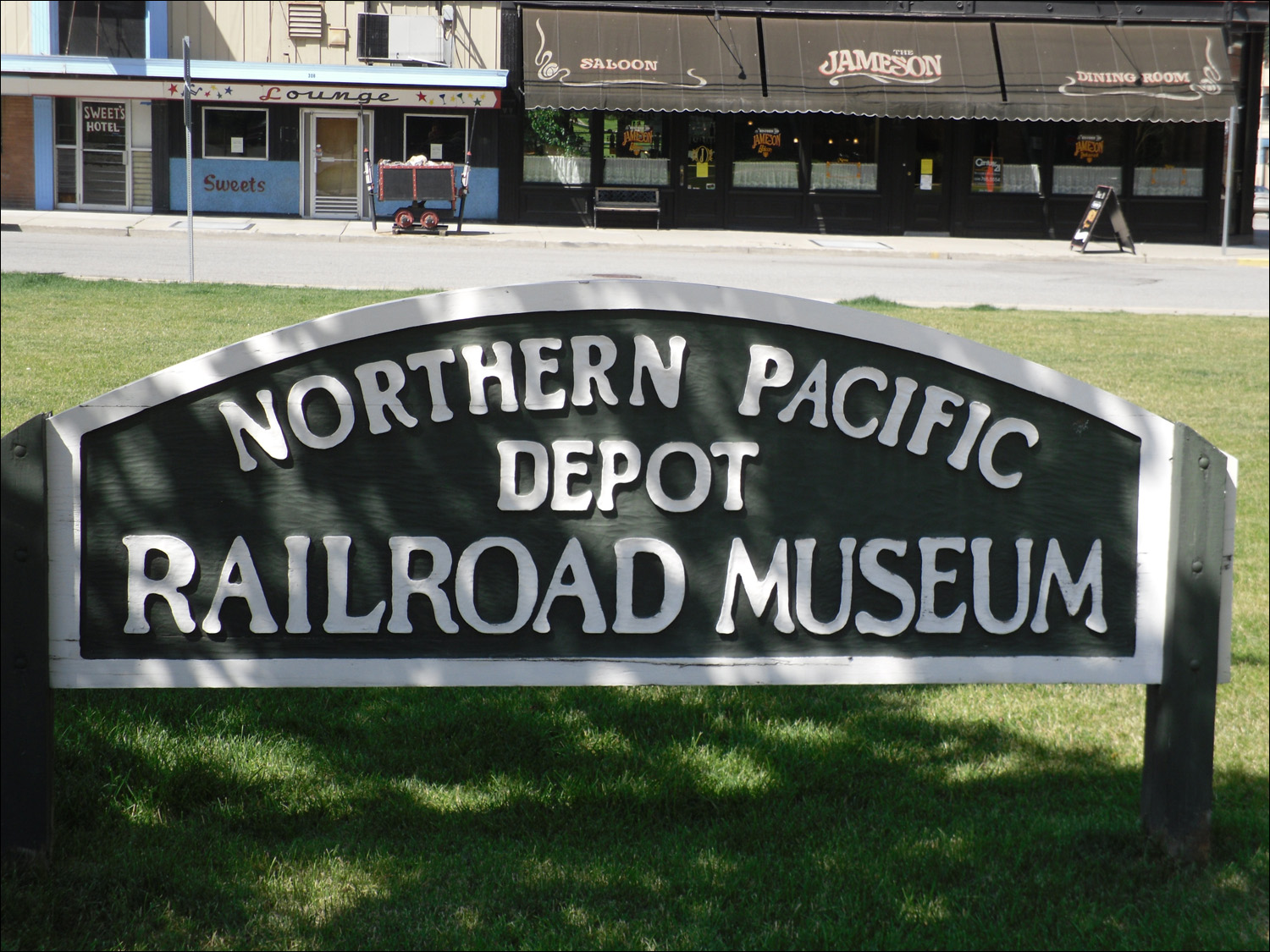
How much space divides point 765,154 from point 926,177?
3.50 m

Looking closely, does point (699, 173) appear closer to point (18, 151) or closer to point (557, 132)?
point (18, 151)

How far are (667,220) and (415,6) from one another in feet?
43.8

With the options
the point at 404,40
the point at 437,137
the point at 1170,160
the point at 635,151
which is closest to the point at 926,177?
the point at 1170,160

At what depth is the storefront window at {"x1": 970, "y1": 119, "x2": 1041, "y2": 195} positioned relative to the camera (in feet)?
87.1

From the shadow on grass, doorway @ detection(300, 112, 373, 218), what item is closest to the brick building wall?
doorway @ detection(300, 112, 373, 218)

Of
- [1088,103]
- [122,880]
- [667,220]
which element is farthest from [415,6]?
[1088,103]

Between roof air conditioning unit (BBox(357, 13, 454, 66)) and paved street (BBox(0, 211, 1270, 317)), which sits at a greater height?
roof air conditioning unit (BBox(357, 13, 454, 66))

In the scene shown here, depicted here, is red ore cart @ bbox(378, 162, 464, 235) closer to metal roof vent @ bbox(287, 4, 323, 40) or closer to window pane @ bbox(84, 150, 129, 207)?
metal roof vent @ bbox(287, 4, 323, 40)

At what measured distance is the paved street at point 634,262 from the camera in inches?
385

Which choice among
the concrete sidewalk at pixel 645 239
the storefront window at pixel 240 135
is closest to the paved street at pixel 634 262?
the concrete sidewalk at pixel 645 239

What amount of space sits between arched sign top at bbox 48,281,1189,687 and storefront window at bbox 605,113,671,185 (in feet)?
29.0

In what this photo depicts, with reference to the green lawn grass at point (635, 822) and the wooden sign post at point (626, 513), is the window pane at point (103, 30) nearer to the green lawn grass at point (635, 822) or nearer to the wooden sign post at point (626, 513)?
the green lawn grass at point (635, 822)

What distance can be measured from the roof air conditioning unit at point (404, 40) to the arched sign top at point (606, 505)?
2369 millimetres

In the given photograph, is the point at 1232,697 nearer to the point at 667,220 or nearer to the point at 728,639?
the point at 728,639
